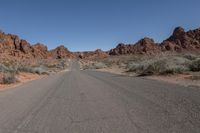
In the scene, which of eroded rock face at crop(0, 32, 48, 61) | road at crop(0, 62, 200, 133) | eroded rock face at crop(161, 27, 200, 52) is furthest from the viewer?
eroded rock face at crop(161, 27, 200, 52)

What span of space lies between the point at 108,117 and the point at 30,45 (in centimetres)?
18551

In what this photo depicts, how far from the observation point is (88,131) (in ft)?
21.5

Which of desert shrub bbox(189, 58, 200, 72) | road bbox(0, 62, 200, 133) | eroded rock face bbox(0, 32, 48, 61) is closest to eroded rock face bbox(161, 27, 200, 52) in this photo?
eroded rock face bbox(0, 32, 48, 61)

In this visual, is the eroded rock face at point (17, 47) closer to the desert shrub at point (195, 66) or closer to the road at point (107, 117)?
the desert shrub at point (195, 66)

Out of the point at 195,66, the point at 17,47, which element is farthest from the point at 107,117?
the point at 17,47

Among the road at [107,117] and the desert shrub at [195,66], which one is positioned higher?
the desert shrub at [195,66]

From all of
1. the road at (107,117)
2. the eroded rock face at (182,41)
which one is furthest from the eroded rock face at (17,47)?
the road at (107,117)

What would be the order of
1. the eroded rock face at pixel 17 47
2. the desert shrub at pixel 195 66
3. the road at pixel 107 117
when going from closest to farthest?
the road at pixel 107 117 < the desert shrub at pixel 195 66 < the eroded rock face at pixel 17 47

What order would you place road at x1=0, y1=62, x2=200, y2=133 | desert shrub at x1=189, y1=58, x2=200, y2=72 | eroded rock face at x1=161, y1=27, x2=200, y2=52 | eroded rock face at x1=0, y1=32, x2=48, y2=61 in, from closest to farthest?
road at x1=0, y1=62, x2=200, y2=133
desert shrub at x1=189, y1=58, x2=200, y2=72
eroded rock face at x1=0, y1=32, x2=48, y2=61
eroded rock face at x1=161, y1=27, x2=200, y2=52

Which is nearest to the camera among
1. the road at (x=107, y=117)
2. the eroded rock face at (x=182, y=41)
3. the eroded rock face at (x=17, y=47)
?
the road at (x=107, y=117)

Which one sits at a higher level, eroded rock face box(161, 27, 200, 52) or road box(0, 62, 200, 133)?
eroded rock face box(161, 27, 200, 52)

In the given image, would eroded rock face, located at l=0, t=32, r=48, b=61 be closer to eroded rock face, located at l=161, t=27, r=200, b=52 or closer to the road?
eroded rock face, located at l=161, t=27, r=200, b=52

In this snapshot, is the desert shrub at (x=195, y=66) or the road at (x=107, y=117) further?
the desert shrub at (x=195, y=66)

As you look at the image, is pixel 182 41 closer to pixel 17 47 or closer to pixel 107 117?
pixel 17 47
